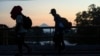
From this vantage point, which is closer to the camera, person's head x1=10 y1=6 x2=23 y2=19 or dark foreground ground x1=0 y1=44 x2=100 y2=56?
person's head x1=10 y1=6 x2=23 y2=19

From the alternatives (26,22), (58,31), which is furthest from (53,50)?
(26,22)

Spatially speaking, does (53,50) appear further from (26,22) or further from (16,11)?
(16,11)

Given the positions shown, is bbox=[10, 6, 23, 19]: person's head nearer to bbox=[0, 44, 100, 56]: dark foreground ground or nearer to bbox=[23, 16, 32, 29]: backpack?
bbox=[23, 16, 32, 29]: backpack

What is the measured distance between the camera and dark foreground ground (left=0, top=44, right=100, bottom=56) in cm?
1977

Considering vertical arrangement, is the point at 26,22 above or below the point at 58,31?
above

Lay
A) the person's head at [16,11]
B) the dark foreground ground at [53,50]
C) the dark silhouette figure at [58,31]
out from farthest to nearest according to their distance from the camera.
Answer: the dark foreground ground at [53,50]
the dark silhouette figure at [58,31]
the person's head at [16,11]

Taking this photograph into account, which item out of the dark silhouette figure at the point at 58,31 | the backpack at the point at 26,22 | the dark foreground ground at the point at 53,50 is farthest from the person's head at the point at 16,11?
the dark foreground ground at the point at 53,50

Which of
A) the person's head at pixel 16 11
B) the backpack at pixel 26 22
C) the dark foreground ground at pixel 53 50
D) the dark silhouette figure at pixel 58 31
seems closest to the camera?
the person's head at pixel 16 11

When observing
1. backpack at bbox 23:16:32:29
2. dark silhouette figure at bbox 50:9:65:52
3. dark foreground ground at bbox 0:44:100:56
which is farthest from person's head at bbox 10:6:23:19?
dark foreground ground at bbox 0:44:100:56

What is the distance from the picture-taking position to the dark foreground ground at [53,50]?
1977 cm

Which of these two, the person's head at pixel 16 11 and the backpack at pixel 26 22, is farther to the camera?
the backpack at pixel 26 22

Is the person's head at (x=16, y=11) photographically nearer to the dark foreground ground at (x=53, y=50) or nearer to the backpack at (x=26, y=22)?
the backpack at (x=26, y=22)

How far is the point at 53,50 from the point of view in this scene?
68.2 ft

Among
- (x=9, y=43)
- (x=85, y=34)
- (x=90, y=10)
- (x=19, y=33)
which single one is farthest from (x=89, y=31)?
(x=90, y=10)
